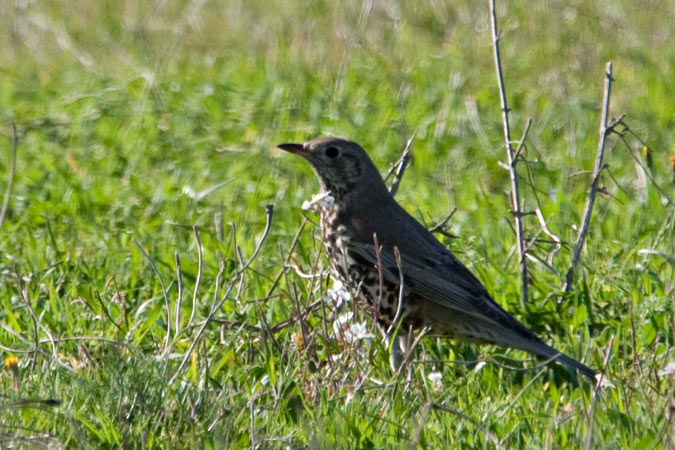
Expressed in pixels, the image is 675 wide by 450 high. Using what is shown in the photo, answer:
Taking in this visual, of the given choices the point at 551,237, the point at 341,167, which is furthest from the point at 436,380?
the point at 341,167

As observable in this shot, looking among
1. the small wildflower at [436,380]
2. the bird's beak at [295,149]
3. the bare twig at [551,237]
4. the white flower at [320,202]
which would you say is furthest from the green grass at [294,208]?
the bird's beak at [295,149]

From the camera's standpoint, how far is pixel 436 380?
4652mm

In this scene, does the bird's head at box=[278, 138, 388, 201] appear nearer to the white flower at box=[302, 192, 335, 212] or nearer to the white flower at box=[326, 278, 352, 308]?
the white flower at box=[302, 192, 335, 212]

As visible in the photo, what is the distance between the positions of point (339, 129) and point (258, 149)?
616 mm

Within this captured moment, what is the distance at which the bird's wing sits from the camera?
5.29 metres

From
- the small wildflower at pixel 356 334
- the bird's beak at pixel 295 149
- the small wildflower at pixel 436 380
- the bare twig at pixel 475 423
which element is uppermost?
the bird's beak at pixel 295 149

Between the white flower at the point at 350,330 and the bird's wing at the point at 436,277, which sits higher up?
the bird's wing at the point at 436,277

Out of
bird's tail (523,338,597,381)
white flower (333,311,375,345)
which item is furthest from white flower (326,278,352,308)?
bird's tail (523,338,597,381)

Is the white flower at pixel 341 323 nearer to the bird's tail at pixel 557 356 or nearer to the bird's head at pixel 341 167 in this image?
the bird's tail at pixel 557 356

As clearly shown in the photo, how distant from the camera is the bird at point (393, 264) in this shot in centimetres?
523

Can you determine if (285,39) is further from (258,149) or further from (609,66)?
(609,66)

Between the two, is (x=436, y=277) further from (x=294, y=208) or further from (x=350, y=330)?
(x=294, y=208)

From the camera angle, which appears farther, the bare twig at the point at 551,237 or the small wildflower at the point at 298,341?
the bare twig at the point at 551,237

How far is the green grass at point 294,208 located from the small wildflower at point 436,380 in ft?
0.05
